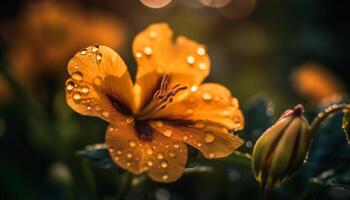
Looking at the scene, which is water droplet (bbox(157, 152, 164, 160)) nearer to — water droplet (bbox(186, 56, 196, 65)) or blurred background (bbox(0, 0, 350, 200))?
blurred background (bbox(0, 0, 350, 200))

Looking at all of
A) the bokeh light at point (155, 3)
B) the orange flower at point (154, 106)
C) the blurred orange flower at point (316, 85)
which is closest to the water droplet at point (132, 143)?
the orange flower at point (154, 106)

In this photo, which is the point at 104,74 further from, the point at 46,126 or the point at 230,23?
the point at 230,23

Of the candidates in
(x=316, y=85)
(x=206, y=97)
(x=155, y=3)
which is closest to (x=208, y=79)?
(x=316, y=85)

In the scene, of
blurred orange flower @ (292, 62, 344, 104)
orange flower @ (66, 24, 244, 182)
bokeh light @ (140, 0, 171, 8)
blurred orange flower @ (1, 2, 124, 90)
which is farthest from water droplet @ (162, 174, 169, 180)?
bokeh light @ (140, 0, 171, 8)

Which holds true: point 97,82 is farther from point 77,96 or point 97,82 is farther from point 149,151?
point 149,151

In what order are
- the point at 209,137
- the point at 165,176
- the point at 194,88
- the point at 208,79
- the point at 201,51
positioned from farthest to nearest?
the point at 208,79
the point at 201,51
the point at 194,88
the point at 209,137
the point at 165,176

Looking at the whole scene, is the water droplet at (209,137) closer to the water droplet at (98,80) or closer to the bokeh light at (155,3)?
the water droplet at (98,80)
